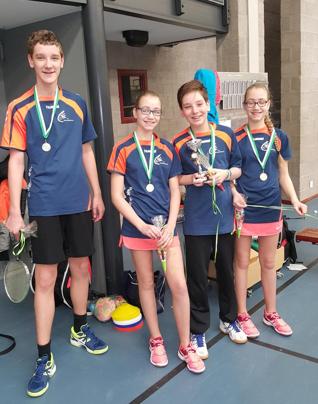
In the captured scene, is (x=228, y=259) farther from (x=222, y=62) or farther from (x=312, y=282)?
(x=222, y=62)

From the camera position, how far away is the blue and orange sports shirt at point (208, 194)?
229 centimetres

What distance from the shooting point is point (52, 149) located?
2092mm

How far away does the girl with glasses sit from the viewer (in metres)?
2.16

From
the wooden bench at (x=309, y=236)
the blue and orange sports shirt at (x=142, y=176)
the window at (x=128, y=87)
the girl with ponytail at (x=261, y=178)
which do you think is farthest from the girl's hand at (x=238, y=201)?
the window at (x=128, y=87)

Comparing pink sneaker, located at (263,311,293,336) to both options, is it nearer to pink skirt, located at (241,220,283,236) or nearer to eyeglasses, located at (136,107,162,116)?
pink skirt, located at (241,220,283,236)

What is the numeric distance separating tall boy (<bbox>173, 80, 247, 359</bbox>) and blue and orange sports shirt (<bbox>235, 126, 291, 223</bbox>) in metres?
0.14

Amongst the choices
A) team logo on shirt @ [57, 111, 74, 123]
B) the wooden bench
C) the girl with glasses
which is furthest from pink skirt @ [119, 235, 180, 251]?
the wooden bench

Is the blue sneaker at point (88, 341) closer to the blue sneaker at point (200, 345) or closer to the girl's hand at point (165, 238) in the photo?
the blue sneaker at point (200, 345)

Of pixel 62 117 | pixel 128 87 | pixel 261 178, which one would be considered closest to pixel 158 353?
pixel 261 178

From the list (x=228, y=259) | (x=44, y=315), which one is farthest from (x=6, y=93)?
(x=228, y=259)

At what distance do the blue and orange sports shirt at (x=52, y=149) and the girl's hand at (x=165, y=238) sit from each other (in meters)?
0.47

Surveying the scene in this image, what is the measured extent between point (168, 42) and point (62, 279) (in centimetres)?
313

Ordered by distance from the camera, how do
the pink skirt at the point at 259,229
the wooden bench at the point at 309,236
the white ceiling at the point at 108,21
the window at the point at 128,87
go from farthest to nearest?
the window at the point at 128,87 → the wooden bench at the point at 309,236 → the white ceiling at the point at 108,21 → the pink skirt at the point at 259,229

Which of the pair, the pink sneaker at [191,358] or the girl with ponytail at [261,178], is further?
the girl with ponytail at [261,178]
